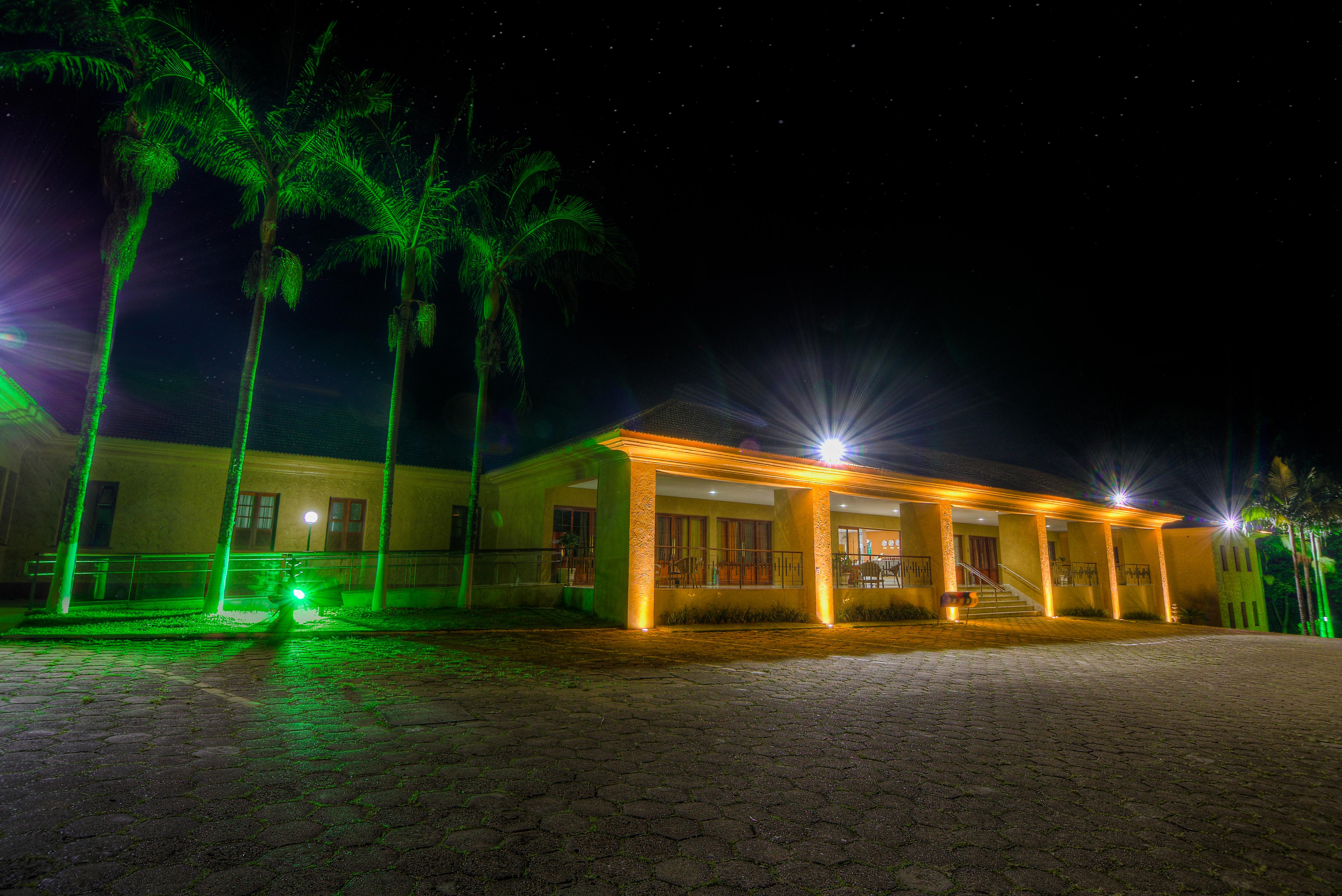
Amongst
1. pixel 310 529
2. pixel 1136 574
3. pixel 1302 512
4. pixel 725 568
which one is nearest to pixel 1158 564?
pixel 1136 574

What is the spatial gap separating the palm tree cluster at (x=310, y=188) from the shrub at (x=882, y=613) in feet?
30.6

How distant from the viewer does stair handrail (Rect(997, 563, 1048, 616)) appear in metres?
19.6

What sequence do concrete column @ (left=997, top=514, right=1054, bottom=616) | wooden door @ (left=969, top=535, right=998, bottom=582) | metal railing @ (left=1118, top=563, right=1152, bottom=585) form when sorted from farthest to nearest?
wooden door @ (left=969, top=535, right=998, bottom=582), metal railing @ (left=1118, top=563, right=1152, bottom=585), concrete column @ (left=997, top=514, right=1054, bottom=616)

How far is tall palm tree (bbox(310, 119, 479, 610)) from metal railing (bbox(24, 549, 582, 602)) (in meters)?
3.40

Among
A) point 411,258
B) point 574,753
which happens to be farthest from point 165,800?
point 411,258

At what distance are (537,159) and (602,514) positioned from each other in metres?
8.32

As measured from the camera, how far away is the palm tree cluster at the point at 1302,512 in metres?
24.1

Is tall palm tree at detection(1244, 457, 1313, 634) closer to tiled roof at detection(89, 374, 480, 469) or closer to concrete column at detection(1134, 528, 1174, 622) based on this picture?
concrete column at detection(1134, 528, 1174, 622)

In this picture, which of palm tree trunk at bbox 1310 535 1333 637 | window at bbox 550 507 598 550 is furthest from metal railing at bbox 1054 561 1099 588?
window at bbox 550 507 598 550

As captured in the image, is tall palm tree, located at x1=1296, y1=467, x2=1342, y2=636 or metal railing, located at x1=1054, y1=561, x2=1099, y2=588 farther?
tall palm tree, located at x1=1296, y1=467, x2=1342, y2=636

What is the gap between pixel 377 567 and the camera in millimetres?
13297

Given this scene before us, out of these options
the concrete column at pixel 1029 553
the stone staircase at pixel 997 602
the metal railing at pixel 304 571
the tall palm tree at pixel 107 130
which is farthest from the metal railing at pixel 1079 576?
the tall palm tree at pixel 107 130

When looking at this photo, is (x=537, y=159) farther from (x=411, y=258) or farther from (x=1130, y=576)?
(x=1130, y=576)

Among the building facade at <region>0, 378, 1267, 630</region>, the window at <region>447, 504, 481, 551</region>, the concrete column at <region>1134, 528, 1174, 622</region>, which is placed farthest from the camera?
the concrete column at <region>1134, 528, 1174, 622</region>
